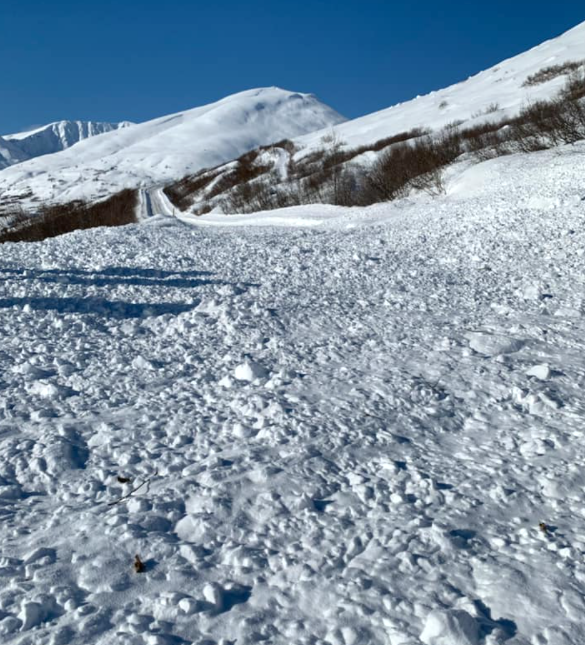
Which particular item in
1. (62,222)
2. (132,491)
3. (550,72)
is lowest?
(132,491)

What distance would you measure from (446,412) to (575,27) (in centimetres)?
8311

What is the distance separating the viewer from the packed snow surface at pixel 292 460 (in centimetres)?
256

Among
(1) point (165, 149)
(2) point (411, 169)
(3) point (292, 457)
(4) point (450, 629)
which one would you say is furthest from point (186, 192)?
(1) point (165, 149)

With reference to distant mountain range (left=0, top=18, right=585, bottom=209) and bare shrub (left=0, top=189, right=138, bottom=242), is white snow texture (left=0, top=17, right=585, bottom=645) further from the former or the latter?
distant mountain range (left=0, top=18, right=585, bottom=209)

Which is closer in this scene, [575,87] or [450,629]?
[450,629]

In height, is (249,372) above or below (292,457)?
above

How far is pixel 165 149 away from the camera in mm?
136750

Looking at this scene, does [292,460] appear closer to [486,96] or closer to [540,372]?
[540,372]

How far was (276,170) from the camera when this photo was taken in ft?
160

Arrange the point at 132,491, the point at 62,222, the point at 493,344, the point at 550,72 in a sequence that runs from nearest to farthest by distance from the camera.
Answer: the point at 132,491 < the point at 493,344 < the point at 62,222 < the point at 550,72

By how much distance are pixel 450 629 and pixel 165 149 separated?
14467 centimetres

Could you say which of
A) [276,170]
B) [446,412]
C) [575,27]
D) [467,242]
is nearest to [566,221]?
[467,242]

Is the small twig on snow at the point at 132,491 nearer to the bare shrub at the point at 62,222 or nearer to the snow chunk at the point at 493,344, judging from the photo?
the snow chunk at the point at 493,344

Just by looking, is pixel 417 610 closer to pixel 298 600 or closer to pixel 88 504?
pixel 298 600
